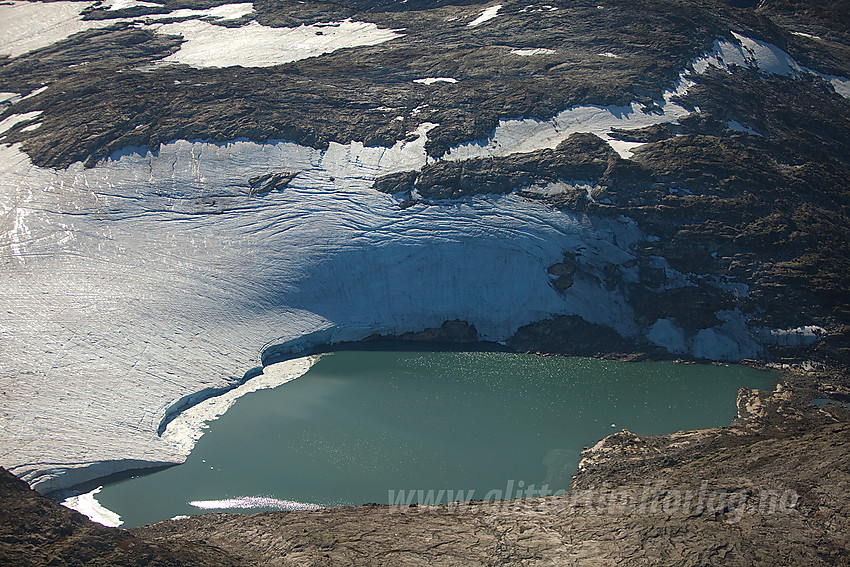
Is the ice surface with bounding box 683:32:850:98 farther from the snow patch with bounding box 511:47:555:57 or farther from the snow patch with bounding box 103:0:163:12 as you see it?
the snow patch with bounding box 103:0:163:12

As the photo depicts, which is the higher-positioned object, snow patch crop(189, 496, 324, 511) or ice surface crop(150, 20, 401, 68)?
ice surface crop(150, 20, 401, 68)

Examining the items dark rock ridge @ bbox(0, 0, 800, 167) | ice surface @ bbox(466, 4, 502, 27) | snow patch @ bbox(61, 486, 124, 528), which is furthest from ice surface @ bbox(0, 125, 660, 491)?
ice surface @ bbox(466, 4, 502, 27)

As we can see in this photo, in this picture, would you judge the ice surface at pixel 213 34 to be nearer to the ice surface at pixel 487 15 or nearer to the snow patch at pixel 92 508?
the ice surface at pixel 487 15

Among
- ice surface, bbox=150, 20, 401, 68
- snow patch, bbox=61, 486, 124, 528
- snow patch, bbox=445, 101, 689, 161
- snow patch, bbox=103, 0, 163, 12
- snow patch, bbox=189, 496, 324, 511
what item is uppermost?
snow patch, bbox=103, 0, 163, 12

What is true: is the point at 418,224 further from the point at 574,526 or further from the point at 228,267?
the point at 574,526

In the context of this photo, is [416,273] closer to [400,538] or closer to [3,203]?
[400,538]

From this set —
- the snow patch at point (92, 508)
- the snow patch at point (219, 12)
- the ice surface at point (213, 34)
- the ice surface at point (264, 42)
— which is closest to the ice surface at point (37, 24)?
the ice surface at point (213, 34)

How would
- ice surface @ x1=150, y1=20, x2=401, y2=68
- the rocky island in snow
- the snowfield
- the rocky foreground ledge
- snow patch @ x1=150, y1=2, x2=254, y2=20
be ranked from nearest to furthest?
the rocky foreground ledge
the snowfield
the rocky island in snow
ice surface @ x1=150, y1=20, x2=401, y2=68
snow patch @ x1=150, y1=2, x2=254, y2=20
